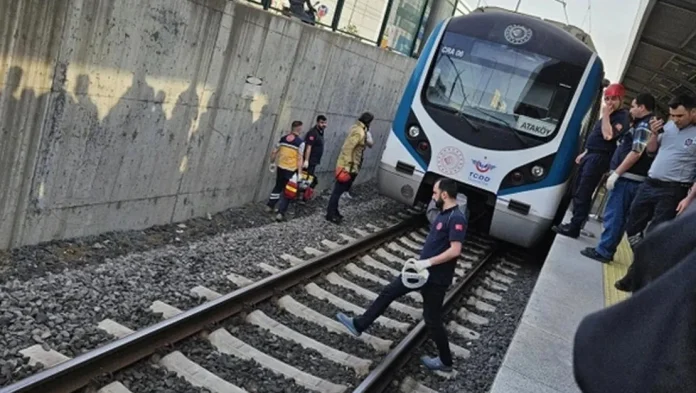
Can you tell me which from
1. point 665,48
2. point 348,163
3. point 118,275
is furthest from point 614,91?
point 665,48

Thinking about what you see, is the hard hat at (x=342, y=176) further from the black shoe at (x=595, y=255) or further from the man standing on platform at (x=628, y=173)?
the man standing on platform at (x=628, y=173)

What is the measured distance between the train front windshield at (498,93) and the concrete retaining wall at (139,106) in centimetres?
223

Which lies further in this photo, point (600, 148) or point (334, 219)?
point (334, 219)

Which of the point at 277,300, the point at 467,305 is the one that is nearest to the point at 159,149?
the point at 277,300

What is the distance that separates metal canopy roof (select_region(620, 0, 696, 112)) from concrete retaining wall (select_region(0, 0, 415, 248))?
6702mm

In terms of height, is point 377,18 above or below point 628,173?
above

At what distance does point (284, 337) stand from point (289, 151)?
488 centimetres

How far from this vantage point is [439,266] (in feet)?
20.1

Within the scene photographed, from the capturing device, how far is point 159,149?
26.2 ft

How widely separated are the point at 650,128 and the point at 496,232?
317 centimetres

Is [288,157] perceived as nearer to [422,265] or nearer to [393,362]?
[422,265]

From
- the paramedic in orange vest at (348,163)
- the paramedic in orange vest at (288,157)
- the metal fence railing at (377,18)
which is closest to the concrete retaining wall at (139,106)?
the paramedic in orange vest at (288,157)

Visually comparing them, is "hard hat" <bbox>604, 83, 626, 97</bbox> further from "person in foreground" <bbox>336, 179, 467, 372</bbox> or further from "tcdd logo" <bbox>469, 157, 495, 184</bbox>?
"person in foreground" <bbox>336, 179, 467, 372</bbox>

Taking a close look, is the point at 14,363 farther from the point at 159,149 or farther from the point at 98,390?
the point at 159,149
